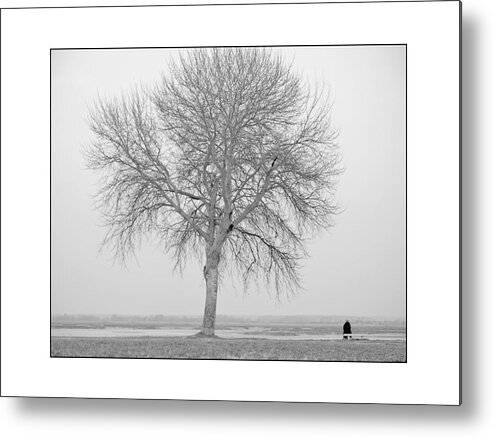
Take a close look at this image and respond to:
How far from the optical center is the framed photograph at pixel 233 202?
523 centimetres

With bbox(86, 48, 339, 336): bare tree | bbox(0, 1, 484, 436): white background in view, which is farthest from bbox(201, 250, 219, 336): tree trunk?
bbox(0, 1, 484, 436): white background

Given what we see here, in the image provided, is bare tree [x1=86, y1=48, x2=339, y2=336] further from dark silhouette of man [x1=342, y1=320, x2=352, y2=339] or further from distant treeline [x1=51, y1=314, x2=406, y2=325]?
dark silhouette of man [x1=342, y1=320, x2=352, y2=339]

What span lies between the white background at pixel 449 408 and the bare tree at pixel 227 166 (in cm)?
51

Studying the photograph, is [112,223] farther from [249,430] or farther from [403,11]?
[403,11]

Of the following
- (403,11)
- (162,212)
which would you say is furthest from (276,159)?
(403,11)

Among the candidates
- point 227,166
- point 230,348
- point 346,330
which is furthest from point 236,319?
point 227,166

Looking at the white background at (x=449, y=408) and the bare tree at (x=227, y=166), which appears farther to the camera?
the bare tree at (x=227, y=166)

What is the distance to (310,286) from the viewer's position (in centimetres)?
531

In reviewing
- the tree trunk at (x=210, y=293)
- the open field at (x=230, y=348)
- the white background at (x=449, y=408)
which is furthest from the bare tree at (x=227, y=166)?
the white background at (x=449, y=408)

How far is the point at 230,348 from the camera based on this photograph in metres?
5.32

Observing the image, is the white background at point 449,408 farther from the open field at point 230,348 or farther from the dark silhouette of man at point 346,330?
the dark silhouette of man at point 346,330

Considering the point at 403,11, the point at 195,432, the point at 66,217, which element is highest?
the point at 403,11

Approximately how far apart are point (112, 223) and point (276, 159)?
92 centimetres

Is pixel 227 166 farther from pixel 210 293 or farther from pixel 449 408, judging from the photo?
pixel 449 408
